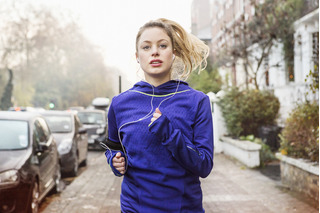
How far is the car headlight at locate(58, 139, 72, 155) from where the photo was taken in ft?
35.4

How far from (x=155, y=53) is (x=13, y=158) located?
4.50 metres

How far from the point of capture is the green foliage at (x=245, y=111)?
14.3m

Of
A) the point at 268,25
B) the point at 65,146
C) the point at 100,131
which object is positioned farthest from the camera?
the point at 268,25

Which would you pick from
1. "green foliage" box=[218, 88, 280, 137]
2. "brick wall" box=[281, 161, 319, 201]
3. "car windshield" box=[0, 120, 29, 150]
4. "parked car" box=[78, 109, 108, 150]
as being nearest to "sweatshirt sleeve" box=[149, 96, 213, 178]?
"car windshield" box=[0, 120, 29, 150]

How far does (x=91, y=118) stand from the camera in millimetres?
19578

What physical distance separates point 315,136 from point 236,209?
6.00 feet

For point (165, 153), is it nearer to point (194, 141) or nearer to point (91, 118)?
point (194, 141)

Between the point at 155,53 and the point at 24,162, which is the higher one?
the point at 155,53

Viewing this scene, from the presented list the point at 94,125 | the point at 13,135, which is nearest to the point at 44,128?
Answer: the point at 13,135

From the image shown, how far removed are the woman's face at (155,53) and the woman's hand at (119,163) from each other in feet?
1.49

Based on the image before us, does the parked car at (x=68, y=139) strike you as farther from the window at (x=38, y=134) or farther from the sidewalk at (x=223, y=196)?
the window at (x=38, y=134)

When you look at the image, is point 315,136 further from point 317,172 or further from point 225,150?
point 225,150

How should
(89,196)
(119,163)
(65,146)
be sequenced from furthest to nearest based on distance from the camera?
(65,146), (89,196), (119,163)

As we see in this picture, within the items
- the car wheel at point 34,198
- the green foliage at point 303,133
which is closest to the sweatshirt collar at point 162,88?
the car wheel at point 34,198
